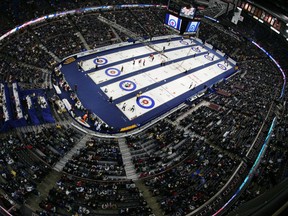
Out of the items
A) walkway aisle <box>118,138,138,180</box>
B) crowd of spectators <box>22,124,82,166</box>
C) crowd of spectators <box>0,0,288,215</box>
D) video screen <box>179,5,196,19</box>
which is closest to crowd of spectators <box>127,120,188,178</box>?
→ crowd of spectators <box>0,0,288,215</box>

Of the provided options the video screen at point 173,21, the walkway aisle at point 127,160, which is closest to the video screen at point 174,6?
the video screen at point 173,21

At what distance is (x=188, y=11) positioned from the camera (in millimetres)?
37281

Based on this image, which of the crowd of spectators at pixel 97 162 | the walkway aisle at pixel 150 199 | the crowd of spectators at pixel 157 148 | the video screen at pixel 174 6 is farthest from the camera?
the video screen at pixel 174 6

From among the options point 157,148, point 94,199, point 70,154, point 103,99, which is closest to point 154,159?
point 157,148

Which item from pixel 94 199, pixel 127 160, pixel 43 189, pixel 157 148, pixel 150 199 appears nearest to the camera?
pixel 94 199

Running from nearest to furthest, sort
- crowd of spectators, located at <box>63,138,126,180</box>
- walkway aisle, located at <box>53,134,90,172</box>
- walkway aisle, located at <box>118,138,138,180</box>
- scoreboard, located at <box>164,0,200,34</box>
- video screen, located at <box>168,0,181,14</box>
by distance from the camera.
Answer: crowd of spectators, located at <box>63,138,126,180</box> → walkway aisle, located at <box>53,134,90,172</box> → walkway aisle, located at <box>118,138,138,180</box> → scoreboard, located at <box>164,0,200,34</box> → video screen, located at <box>168,0,181,14</box>

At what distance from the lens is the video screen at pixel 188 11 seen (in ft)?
122

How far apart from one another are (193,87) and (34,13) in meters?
28.2

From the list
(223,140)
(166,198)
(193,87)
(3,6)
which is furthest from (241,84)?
(3,6)

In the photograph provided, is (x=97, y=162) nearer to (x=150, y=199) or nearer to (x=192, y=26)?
(x=150, y=199)

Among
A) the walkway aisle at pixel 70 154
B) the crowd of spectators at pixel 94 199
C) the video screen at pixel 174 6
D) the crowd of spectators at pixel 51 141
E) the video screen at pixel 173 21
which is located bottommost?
the walkway aisle at pixel 70 154

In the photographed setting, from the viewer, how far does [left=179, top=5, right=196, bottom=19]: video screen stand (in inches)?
1460

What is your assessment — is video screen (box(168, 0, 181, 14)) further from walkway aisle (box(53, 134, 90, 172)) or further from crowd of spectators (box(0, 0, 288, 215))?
walkway aisle (box(53, 134, 90, 172))

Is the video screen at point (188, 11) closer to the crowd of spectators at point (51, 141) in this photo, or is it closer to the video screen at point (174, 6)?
the video screen at point (174, 6)
